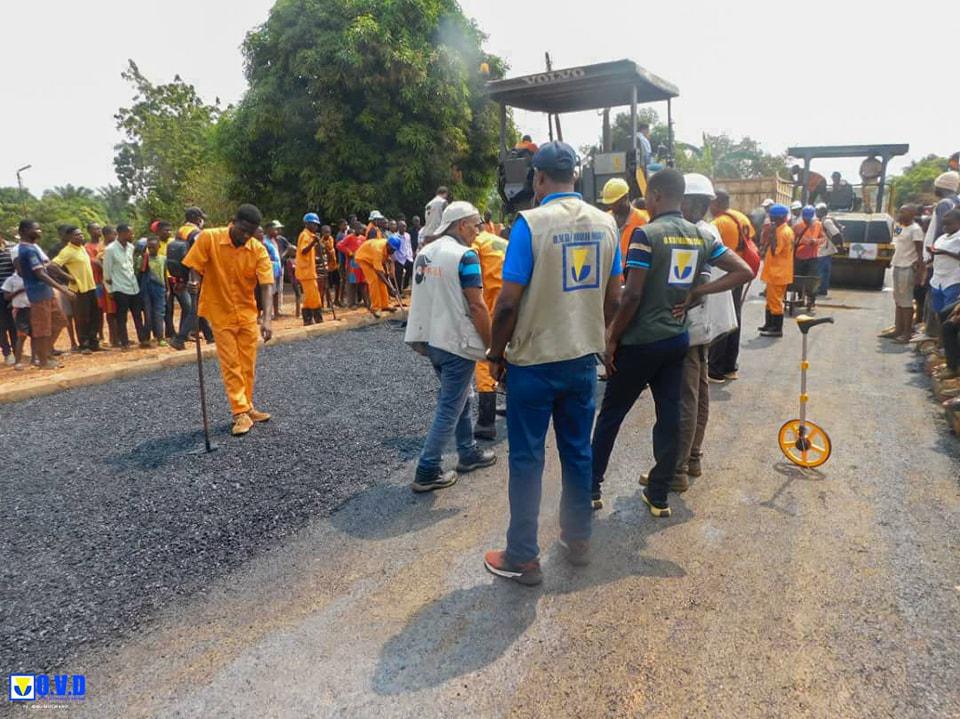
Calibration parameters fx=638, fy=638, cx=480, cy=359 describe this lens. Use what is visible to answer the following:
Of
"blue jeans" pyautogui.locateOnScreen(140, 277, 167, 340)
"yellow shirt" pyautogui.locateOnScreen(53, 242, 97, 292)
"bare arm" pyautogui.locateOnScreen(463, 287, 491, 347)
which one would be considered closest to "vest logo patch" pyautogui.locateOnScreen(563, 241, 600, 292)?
"bare arm" pyautogui.locateOnScreen(463, 287, 491, 347)

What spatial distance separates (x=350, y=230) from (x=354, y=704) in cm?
1194

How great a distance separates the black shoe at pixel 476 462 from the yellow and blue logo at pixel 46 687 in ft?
8.06

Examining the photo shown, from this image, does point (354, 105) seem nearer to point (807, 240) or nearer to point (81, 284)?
point (81, 284)

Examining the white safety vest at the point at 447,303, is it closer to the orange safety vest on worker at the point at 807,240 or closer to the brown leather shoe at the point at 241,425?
the brown leather shoe at the point at 241,425

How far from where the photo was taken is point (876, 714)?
211 cm

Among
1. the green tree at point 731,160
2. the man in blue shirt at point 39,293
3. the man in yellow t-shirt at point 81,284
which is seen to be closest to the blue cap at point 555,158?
the man in blue shirt at point 39,293

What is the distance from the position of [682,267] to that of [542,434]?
1172 mm

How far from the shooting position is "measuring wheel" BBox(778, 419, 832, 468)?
4145mm

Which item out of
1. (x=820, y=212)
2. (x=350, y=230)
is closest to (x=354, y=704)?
(x=350, y=230)

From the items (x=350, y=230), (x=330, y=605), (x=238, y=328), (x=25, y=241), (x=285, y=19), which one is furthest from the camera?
(x=285, y=19)

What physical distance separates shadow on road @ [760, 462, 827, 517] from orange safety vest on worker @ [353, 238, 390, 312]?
7.95 metres

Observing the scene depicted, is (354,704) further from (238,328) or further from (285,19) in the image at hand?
(285,19)

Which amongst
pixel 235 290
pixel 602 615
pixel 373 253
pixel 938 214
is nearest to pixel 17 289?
pixel 235 290

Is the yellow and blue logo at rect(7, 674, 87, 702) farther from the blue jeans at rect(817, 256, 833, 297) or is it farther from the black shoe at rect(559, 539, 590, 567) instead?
the blue jeans at rect(817, 256, 833, 297)
